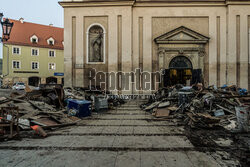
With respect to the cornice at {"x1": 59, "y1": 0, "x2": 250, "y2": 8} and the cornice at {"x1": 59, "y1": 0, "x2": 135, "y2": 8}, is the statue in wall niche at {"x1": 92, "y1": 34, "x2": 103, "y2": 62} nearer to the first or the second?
the cornice at {"x1": 59, "y1": 0, "x2": 135, "y2": 8}

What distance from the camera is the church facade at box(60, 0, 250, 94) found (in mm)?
15477

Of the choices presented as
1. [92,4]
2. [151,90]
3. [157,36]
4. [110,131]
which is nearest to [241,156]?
[110,131]

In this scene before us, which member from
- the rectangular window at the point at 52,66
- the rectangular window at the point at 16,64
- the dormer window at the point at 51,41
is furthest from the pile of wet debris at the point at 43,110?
the dormer window at the point at 51,41

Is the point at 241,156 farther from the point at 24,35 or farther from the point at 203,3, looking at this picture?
the point at 24,35

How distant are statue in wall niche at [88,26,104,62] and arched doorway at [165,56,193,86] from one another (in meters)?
7.46

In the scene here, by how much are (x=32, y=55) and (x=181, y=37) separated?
102ft

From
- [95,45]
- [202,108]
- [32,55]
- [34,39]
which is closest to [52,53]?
[32,55]

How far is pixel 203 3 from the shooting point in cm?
1569

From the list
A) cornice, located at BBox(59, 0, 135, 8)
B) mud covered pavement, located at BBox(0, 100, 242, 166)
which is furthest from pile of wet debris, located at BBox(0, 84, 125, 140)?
cornice, located at BBox(59, 0, 135, 8)

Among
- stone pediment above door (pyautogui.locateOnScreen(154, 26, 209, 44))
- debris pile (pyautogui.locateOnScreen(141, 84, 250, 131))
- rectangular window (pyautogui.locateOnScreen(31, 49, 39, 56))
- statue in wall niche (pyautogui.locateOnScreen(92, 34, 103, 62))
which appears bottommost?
debris pile (pyautogui.locateOnScreen(141, 84, 250, 131))

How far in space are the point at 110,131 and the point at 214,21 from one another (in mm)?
16448

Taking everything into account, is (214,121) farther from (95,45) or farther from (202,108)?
(95,45)

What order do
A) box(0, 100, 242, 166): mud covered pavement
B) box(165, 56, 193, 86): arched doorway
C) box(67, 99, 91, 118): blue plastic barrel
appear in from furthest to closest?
box(165, 56, 193, 86): arched doorway
box(67, 99, 91, 118): blue plastic barrel
box(0, 100, 242, 166): mud covered pavement

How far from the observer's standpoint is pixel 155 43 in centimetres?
1593
